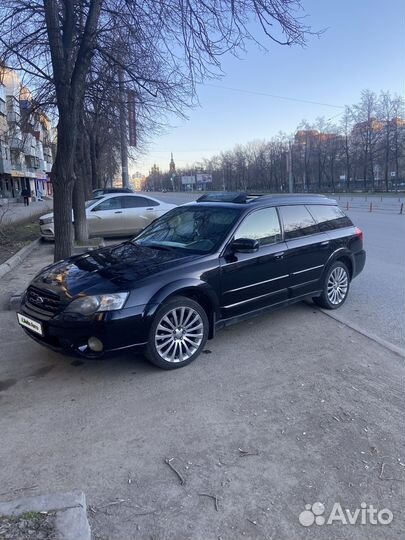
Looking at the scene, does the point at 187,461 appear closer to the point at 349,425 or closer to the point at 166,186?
the point at 349,425

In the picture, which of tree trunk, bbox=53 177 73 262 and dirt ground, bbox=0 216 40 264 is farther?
dirt ground, bbox=0 216 40 264

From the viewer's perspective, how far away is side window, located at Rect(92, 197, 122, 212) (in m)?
13.4

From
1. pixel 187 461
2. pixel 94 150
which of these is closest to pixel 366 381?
pixel 187 461

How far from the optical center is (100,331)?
3.61 m

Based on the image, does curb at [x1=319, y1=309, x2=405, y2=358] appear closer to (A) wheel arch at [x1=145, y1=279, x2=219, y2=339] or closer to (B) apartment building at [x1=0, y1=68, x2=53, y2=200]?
(A) wheel arch at [x1=145, y1=279, x2=219, y2=339]

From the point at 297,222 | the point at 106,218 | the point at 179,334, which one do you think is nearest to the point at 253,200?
the point at 297,222

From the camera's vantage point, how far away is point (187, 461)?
2.74 m

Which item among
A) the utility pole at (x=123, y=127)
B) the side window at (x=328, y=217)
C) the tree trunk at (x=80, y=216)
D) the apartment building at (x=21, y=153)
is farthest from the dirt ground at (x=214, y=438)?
the tree trunk at (x=80, y=216)

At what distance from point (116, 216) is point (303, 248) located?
9132mm

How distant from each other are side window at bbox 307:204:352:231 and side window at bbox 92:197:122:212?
8835 mm

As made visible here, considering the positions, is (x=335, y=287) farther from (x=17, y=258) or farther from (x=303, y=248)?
(x=17, y=258)

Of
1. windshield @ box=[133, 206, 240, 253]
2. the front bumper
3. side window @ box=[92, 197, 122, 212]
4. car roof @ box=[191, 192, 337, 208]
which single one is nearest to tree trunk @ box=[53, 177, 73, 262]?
windshield @ box=[133, 206, 240, 253]

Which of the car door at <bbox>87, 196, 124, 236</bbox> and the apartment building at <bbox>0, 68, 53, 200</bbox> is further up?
the apartment building at <bbox>0, 68, 53, 200</bbox>

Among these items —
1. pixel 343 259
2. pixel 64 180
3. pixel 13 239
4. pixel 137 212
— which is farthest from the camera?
pixel 137 212
